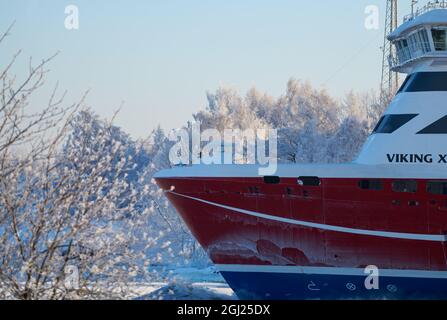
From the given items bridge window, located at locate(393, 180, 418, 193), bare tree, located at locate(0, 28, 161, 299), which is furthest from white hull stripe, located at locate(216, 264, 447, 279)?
bare tree, located at locate(0, 28, 161, 299)

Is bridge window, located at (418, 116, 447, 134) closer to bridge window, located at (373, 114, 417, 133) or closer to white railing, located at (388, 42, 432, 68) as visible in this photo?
bridge window, located at (373, 114, 417, 133)

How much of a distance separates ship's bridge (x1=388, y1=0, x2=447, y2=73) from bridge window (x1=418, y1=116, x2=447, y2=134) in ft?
6.72

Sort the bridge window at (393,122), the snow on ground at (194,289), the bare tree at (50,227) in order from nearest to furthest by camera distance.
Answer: the bare tree at (50,227), the bridge window at (393,122), the snow on ground at (194,289)

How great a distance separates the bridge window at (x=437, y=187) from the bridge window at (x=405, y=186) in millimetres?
362

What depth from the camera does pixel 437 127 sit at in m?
22.2

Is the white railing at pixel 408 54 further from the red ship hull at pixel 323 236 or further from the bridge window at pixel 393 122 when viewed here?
the red ship hull at pixel 323 236

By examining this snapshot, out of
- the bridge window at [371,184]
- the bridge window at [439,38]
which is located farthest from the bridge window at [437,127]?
the bridge window at [439,38]

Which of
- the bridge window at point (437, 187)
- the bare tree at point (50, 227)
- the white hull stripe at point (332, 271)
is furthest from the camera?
the white hull stripe at point (332, 271)

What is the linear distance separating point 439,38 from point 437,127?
3047mm

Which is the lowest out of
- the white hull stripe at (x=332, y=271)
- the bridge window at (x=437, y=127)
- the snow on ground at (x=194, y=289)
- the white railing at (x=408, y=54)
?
the snow on ground at (x=194, y=289)

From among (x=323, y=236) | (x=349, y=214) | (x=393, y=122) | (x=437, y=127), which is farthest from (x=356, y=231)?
(x=437, y=127)

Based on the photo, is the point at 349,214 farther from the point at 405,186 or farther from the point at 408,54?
the point at 408,54

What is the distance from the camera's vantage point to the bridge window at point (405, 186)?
69.2 feet
